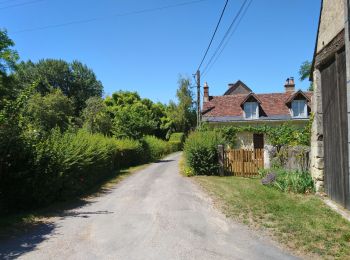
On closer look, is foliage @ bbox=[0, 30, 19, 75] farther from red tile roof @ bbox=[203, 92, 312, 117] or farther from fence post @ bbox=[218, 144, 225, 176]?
red tile roof @ bbox=[203, 92, 312, 117]

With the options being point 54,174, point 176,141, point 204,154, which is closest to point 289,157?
point 204,154

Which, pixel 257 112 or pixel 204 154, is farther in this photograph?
pixel 257 112

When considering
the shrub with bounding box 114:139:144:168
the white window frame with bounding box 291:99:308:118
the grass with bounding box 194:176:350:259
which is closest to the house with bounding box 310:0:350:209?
the grass with bounding box 194:176:350:259

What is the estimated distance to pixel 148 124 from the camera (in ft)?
103

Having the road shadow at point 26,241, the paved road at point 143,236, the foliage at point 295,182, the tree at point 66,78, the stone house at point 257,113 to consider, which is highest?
the tree at point 66,78

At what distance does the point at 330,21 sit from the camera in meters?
11.2

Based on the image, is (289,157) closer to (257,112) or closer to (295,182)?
(295,182)

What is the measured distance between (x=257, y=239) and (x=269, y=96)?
3008 centimetres

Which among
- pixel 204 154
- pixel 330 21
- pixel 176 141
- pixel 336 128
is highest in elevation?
pixel 330 21

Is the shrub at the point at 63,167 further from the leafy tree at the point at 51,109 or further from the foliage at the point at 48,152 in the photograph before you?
the leafy tree at the point at 51,109

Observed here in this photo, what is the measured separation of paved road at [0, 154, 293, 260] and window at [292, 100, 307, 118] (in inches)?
943

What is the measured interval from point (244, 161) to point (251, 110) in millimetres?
15707

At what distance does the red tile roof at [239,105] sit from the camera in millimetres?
34312

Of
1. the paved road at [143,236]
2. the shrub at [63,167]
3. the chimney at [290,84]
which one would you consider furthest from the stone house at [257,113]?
the paved road at [143,236]
